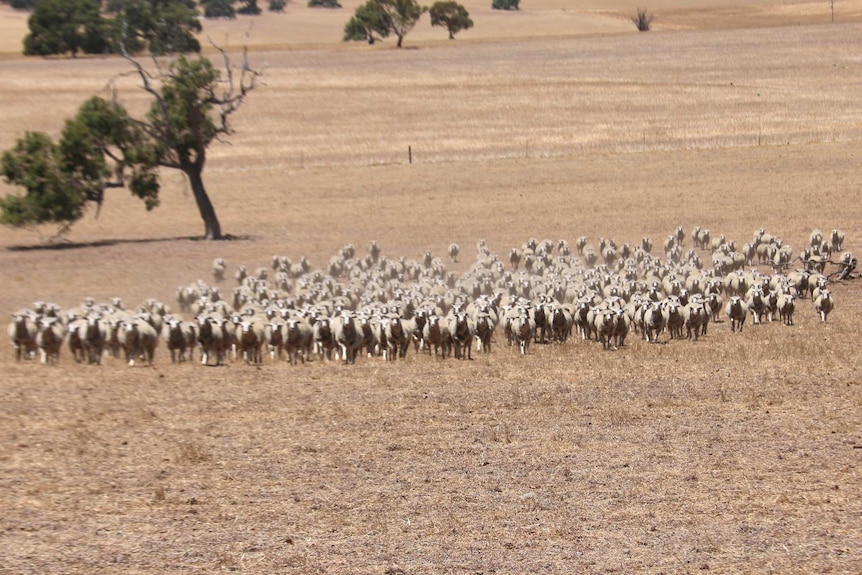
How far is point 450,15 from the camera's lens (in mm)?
117312

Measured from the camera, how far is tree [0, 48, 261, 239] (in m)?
41.1

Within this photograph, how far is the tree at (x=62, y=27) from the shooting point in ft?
322

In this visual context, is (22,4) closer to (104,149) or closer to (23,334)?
(104,149)

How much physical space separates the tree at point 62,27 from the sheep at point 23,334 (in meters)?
80.5

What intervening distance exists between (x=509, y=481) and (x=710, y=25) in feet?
356

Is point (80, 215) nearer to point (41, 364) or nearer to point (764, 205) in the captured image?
point (41, 364)

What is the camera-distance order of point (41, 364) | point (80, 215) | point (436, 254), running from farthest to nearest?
point (80, 215) → point (436, 254) → point (41, 364)

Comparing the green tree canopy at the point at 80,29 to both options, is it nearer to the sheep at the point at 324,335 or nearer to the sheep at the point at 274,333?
the sheep at the point at 274,333

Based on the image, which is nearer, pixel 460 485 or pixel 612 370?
pixel 460 485

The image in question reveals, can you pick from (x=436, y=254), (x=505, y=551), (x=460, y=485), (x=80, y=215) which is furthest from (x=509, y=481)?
(x=80, y=215)

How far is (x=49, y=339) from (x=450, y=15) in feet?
327

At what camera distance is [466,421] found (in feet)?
53.5

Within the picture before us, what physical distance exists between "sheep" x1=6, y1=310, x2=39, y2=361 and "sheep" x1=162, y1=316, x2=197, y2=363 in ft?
7.87

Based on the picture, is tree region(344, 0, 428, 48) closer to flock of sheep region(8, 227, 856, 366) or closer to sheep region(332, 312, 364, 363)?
flock of sheep region(8, 227, 856, 366)
